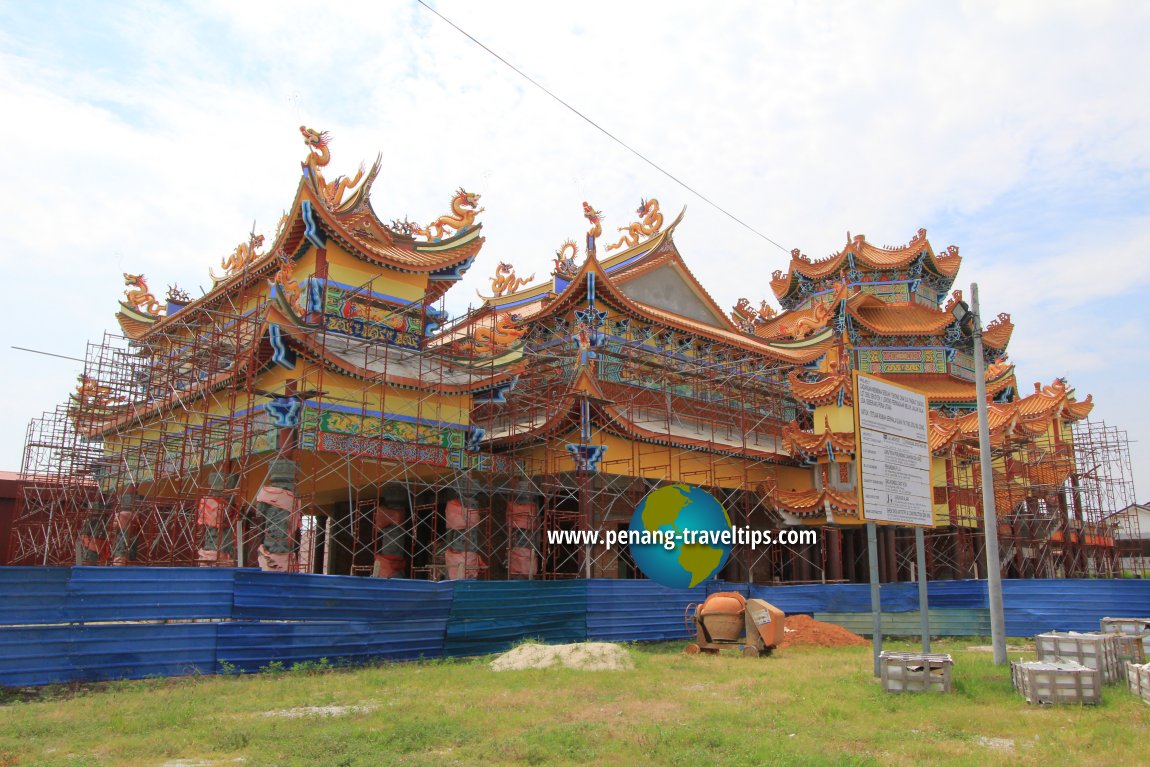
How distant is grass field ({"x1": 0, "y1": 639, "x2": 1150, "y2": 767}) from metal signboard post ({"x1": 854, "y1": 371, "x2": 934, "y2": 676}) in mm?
1756

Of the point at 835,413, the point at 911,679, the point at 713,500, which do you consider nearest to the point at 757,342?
the point at 835,413

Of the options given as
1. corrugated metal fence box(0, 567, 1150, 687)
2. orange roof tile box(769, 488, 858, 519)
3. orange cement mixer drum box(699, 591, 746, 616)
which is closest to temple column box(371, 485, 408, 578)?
corrugated metal fence box(0, 567, 1150, 687)

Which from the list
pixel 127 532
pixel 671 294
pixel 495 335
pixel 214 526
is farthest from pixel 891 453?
pixel 127 532

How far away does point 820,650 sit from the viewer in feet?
58.2

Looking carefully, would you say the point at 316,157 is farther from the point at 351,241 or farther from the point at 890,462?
the point at 890,462

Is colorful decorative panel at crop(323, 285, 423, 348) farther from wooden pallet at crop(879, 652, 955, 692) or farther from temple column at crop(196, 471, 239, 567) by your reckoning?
wooden pallet at crop(879, 652, 955, 692)

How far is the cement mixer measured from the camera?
16797 mm

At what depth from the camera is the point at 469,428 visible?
20.8m

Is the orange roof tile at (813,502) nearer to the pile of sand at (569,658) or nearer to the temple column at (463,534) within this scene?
the temple column at (463,534)

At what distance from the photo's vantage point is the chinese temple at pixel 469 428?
19.3 meters

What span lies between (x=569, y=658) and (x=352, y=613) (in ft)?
11.3

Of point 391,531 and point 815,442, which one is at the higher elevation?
point 815,442

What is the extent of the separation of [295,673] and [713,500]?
11847 mm

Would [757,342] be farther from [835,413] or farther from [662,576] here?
[662,576]
